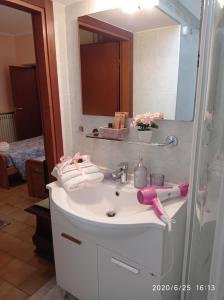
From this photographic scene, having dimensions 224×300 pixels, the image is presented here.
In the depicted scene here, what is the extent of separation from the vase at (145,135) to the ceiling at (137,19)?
0.56m

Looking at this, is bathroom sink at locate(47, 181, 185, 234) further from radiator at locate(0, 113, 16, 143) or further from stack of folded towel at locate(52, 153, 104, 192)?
radiator at locate(0, 113, 16, 143)

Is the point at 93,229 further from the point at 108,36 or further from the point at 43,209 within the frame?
the point at 108,36

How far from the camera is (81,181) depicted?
51.7 inches

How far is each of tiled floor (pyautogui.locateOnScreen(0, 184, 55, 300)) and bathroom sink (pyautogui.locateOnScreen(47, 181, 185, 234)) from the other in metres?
0.81

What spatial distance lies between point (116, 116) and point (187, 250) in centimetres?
90

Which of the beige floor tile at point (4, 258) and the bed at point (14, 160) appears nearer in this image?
the beige floor tile at point (4, 258)

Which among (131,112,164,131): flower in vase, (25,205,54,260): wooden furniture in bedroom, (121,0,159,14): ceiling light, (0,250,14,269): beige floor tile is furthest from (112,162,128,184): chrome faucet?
(0,250,14,269): beige floor tile

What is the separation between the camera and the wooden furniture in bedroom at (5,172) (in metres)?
3.17

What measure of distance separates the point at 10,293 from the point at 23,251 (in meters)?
0.44

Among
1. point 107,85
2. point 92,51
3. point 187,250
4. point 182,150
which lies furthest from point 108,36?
point 187,250

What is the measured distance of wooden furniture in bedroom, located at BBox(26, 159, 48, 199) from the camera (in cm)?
288

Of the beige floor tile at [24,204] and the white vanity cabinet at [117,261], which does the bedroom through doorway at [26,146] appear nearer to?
the beige floor tile at [24,204]

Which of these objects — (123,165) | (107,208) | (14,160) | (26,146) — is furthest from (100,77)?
(26,146)

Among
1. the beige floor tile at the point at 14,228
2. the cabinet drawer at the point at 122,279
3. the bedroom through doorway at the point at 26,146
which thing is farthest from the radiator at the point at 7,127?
the cabinet drawer at the point at 122,279
